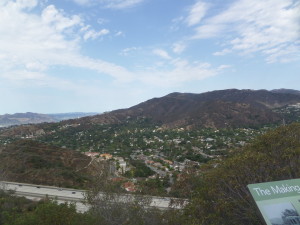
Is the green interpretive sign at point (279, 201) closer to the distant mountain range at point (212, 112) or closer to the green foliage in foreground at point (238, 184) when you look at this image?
the green foliage in foreground at point (238, 184)

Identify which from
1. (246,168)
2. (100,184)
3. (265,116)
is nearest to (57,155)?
(100,184)

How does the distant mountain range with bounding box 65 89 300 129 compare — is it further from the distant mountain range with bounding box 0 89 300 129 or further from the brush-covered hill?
the brush-covered hill

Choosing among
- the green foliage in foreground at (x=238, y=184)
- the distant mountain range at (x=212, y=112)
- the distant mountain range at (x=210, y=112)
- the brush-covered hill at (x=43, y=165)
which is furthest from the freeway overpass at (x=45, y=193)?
the distant mountain range at (x=212, y=112)

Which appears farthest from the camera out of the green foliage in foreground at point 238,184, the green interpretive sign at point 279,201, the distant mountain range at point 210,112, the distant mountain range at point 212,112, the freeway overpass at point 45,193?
the distant mountain range at point 212,112

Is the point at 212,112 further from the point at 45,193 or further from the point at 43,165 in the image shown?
the point at 45,193

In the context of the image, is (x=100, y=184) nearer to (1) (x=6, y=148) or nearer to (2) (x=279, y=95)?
(1) (x=6, y=148)
